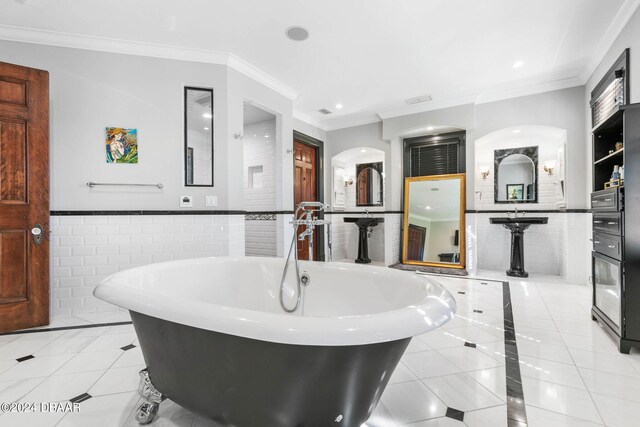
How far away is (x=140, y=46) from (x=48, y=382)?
9.67 ft

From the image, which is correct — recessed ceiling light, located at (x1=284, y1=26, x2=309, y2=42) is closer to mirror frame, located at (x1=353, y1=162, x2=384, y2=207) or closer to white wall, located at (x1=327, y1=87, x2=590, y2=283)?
white wall, located at (x1=327, y1=87, x2=590, y2=283)

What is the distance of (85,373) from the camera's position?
1795mm

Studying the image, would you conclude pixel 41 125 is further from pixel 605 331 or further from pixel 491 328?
pixel 605 331

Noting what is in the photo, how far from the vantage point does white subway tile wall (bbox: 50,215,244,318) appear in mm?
2746

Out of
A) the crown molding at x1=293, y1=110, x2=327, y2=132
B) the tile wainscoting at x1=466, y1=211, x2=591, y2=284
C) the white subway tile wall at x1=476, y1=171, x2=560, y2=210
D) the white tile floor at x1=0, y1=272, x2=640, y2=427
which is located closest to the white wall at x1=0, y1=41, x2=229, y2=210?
the white tile floor at x1=0, y1=272, x2=640, y2=427

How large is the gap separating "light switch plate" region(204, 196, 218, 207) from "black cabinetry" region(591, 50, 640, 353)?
3393mm

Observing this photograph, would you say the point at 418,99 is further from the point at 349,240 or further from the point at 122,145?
the point at 122,145

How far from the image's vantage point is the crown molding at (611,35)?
8.24ft

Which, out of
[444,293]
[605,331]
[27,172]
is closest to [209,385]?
[444,293]

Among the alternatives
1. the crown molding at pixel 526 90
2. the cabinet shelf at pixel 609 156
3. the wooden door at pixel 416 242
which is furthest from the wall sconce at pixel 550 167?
the cabinet shelf at pixel 609 156

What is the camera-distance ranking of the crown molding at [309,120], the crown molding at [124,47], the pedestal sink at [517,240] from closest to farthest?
the crown molding at [124,47] → the pedestal sink at [517,240] → the crown molding at [309,120]

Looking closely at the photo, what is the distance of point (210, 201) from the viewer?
10.4ft

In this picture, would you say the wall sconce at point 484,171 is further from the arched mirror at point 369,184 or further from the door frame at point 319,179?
the door frame at point 319,179

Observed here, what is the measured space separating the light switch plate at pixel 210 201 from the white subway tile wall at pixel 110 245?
13 centimetres
